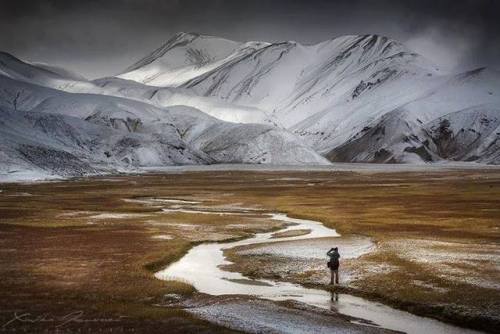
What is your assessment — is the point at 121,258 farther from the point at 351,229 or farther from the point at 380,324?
the point at 351,229

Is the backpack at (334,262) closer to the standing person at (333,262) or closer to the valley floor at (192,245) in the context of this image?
the standing person at (333,262)

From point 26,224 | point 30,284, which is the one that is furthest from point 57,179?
point 30,284

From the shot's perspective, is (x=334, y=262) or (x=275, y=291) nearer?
(x=275, y=291)

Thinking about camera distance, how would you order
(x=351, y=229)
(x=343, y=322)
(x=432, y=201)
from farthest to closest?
(x=432, y=201), (x=351, y=229), (x=343, y=322)

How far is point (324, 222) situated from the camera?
70125mm

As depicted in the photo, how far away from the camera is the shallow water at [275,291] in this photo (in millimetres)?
29100

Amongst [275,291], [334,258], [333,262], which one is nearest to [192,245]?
[275,291]

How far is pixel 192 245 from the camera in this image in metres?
52.9

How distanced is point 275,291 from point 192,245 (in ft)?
61.5

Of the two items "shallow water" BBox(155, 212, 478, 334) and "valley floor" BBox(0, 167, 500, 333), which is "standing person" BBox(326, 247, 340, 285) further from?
"shallow water" BBox(155, 212, 478, 334)

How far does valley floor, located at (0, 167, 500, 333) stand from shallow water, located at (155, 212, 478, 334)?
38.8 inches

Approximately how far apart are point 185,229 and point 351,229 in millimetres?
16848

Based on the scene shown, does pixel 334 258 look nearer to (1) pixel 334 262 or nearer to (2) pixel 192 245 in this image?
(1) pixel 334 262

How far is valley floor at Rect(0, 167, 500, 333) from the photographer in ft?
96.5
